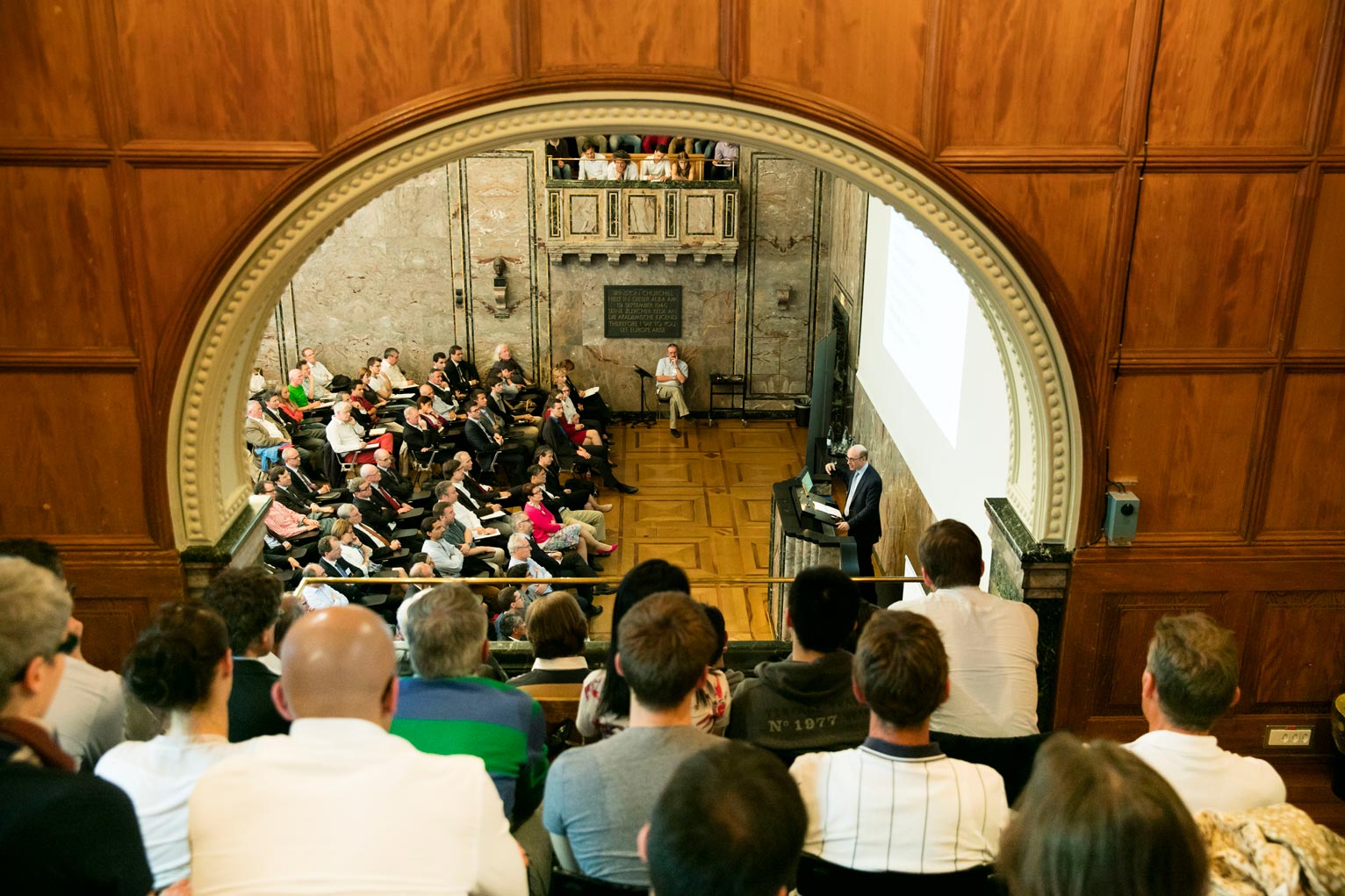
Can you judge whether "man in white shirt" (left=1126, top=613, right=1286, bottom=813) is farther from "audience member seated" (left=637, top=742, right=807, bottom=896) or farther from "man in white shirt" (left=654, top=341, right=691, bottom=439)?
"man in white shirt" (left=654, top=341, right=691, bottom=439)

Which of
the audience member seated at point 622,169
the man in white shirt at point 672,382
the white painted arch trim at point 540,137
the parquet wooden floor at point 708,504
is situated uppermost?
the audience member seated at point 622,169

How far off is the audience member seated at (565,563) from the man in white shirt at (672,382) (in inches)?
178

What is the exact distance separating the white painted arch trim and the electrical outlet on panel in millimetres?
1239

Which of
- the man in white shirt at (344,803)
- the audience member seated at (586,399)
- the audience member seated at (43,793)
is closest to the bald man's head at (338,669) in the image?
the man in white shirt at (344,803)

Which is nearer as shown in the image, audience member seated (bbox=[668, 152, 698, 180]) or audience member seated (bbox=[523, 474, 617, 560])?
audience member seated (bbox=[523, 474, 617, 560])

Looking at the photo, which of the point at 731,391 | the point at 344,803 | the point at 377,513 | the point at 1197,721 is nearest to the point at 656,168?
the point at 731,391

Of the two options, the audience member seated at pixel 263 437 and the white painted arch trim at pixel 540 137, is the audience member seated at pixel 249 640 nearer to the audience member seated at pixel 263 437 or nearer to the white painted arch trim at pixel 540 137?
the white painted arch trim at pixel 540 137

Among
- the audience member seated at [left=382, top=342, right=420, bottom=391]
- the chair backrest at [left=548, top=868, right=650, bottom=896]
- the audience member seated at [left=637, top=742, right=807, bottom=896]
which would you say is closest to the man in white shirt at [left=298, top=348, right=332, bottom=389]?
the audience member seated at [left=382, top=342, right=420, bottom=391]

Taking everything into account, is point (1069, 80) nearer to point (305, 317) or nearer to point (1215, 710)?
point (1215, 710)

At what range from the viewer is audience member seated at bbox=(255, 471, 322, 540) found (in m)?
9.21

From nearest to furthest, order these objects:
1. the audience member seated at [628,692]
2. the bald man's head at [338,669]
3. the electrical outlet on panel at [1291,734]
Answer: the bald man's head at [338,669] < the audience member seated at [628,692] < the electrical outlet on panel at [1291,734]

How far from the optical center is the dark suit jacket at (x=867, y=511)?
864 cm

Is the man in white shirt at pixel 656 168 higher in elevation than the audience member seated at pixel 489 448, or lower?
higher

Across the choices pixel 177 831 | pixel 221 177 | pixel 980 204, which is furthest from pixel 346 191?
pixel 177 831
